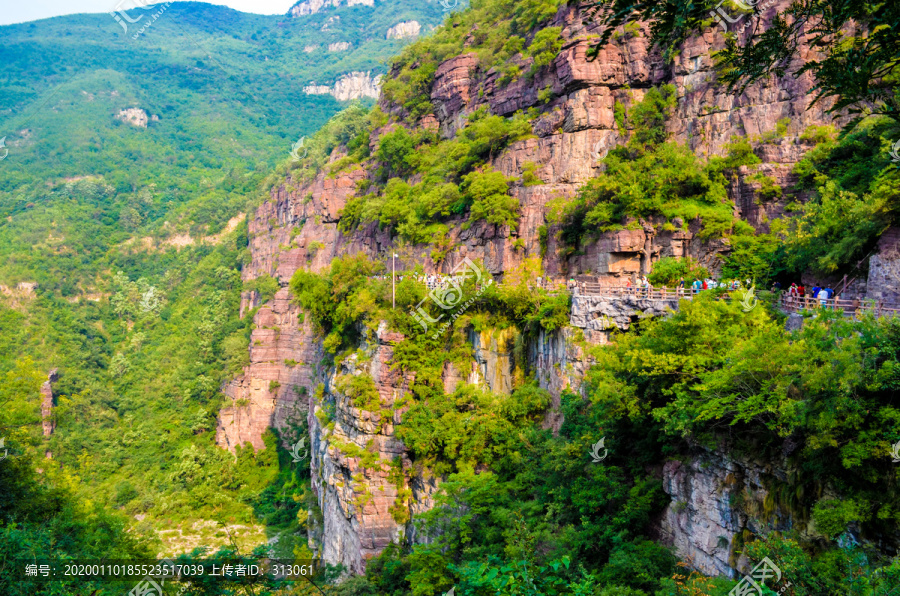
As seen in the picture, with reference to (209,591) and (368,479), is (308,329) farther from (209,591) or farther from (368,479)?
(209,591)

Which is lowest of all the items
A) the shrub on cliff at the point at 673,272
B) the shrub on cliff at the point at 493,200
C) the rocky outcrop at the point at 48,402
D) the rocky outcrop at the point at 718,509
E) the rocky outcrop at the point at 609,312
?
the rocky outcrop at the point at 48,402

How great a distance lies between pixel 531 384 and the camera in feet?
71.3

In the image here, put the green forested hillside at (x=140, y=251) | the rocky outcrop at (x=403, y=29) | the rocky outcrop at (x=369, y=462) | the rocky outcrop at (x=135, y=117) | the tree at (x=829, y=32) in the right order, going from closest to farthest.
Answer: the tree at (x=829, y=32), the rocky outcrop at (x=369, y=462), the green forested hillside at (x=140, y=251), the rocky outcrop at (x=135, y=117), the rocky outcrop at (x=403, y=29)

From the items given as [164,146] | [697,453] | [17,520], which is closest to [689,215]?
[697,453]

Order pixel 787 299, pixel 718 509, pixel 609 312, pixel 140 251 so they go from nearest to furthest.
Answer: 1. pixel 718 509
2. pixel 787 299
3. pixel 609 312
4. pixel 140 251

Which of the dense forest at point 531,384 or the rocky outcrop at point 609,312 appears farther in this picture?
the rocky outcrop at point 609,312

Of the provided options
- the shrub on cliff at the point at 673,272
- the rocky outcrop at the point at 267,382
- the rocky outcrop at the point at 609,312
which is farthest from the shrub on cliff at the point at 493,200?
the rocky outcrop at the point at 267,382

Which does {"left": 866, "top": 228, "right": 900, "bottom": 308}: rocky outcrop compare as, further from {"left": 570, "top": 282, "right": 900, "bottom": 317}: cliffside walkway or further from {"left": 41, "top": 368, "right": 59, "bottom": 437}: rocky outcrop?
{"left": 41, "top": 368, "right": 59, "bottom": 437}: rocky outcrop

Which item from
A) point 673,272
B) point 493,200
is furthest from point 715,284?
point 493,200

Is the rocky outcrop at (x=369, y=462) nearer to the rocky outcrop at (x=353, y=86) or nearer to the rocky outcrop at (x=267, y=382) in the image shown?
the rocky outcrop at (x=267, y=382)

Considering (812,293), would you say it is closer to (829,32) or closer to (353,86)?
(829,32)

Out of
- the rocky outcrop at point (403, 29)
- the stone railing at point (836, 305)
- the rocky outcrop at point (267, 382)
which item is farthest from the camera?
the rocky outcrop at point (403, 29)

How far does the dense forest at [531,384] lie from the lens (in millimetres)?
9586

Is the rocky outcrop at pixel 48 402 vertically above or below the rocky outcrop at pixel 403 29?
below
